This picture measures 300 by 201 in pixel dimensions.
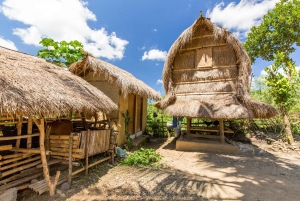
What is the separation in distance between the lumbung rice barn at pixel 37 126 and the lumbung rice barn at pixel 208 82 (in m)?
3.85

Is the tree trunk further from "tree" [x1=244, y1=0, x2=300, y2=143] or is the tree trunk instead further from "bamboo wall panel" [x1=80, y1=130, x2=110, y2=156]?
"bamboo wall panel" [x1=80, y1=130, x2=110, y2=156]

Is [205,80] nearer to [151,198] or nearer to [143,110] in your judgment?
[143,110]

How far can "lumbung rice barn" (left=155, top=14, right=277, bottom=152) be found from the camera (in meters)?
6.42

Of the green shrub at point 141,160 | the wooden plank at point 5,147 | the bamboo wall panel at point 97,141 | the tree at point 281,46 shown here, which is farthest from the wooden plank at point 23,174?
the tree at point 281,46

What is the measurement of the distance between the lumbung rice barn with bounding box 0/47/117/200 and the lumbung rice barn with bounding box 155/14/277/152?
3.85m

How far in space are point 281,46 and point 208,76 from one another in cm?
734

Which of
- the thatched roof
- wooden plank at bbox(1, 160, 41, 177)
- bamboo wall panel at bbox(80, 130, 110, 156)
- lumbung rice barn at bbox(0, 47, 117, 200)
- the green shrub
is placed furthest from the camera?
the thatched roof

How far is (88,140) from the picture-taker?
4395 millimetres

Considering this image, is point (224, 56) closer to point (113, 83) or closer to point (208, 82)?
point (208, 82)

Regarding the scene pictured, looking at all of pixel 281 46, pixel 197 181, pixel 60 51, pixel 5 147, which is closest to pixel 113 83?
pixel 5 147

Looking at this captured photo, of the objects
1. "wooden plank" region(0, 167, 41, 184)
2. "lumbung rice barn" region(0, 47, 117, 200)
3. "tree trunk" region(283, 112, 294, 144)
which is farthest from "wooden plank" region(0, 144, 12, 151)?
"tree trunk" region(283, 112, 294, 144)

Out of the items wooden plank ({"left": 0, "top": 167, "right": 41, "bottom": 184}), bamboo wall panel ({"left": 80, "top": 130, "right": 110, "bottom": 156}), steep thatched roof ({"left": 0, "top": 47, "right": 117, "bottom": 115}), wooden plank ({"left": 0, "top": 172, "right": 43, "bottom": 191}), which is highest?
steep thatched roof ({"left": 0, "top": 47, "right": 117, "bottom": 115})

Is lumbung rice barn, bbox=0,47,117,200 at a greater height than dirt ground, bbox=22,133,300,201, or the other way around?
lumbung rice barn, bbox=0,47,117,200

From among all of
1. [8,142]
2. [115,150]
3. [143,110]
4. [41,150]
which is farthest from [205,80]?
[8,142]
